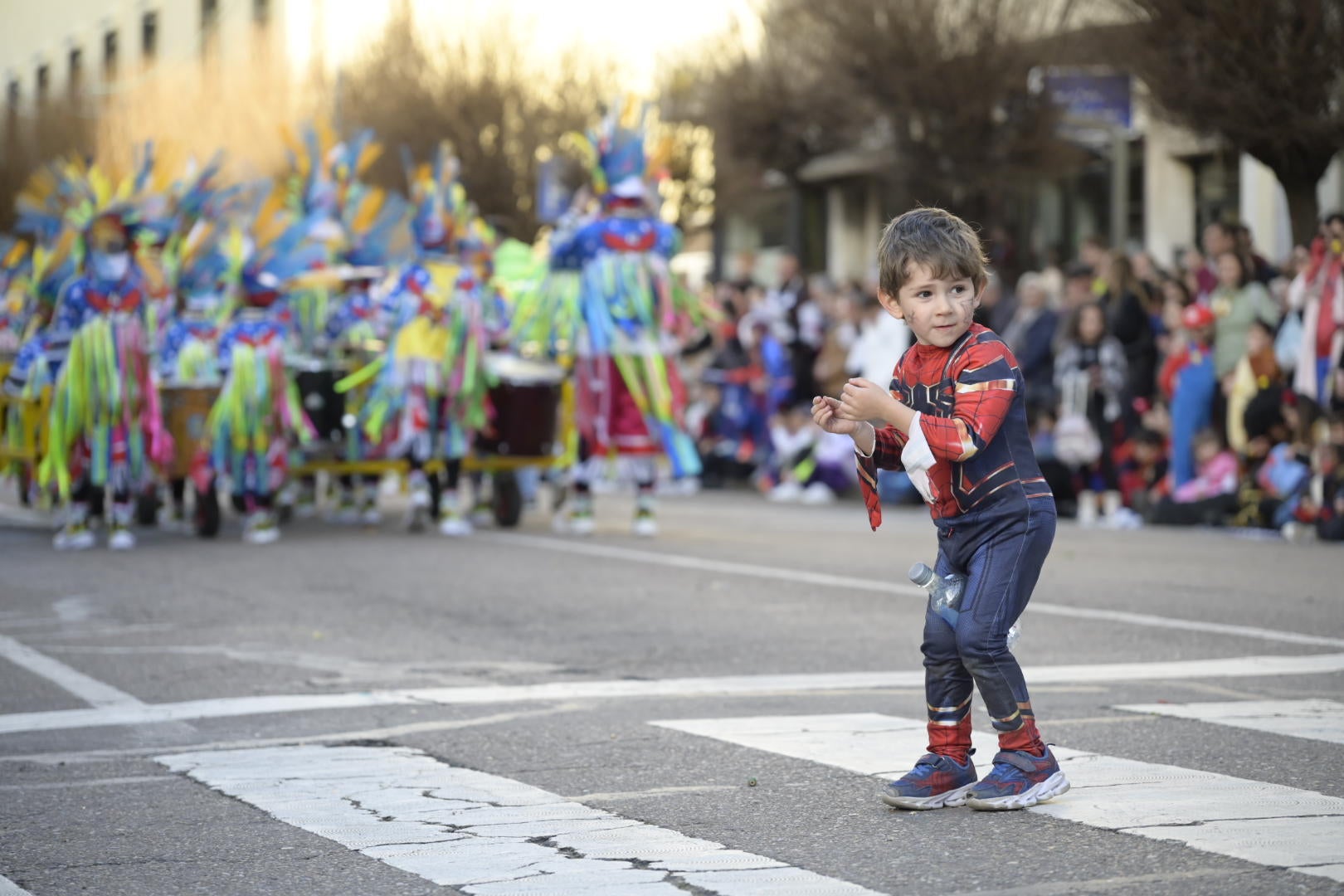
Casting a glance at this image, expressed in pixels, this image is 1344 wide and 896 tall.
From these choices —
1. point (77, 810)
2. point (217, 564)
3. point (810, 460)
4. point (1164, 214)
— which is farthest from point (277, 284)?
point (1164, 214)

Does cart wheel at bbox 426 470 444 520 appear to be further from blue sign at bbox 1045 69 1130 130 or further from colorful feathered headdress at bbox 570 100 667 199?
blue sign at bbox 1045 69 1130 130

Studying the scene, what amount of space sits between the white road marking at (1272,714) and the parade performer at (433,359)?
8899 mm

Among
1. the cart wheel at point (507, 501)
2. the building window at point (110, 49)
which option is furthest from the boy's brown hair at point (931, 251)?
the building window at point (110, 49)

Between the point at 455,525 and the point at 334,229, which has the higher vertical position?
the point at 334,229

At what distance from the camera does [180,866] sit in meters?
4.91

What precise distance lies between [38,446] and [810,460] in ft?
25.6

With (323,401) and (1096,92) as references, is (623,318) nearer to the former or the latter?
(323,401)

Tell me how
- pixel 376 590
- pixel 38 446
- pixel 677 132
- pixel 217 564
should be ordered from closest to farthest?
pixel 376 590
pixel 217 564
pixel 38 446
pixel 677 132

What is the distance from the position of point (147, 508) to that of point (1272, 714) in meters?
11.2

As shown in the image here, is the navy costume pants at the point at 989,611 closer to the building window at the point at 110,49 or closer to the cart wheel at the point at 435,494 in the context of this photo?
the cart wheel at the point at 435,494

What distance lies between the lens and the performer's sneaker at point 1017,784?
5262mm

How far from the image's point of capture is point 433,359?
49.9 feet

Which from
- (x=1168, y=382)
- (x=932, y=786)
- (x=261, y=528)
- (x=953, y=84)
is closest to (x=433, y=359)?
(x=261, y=528)

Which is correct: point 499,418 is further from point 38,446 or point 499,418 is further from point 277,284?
point 38,446
